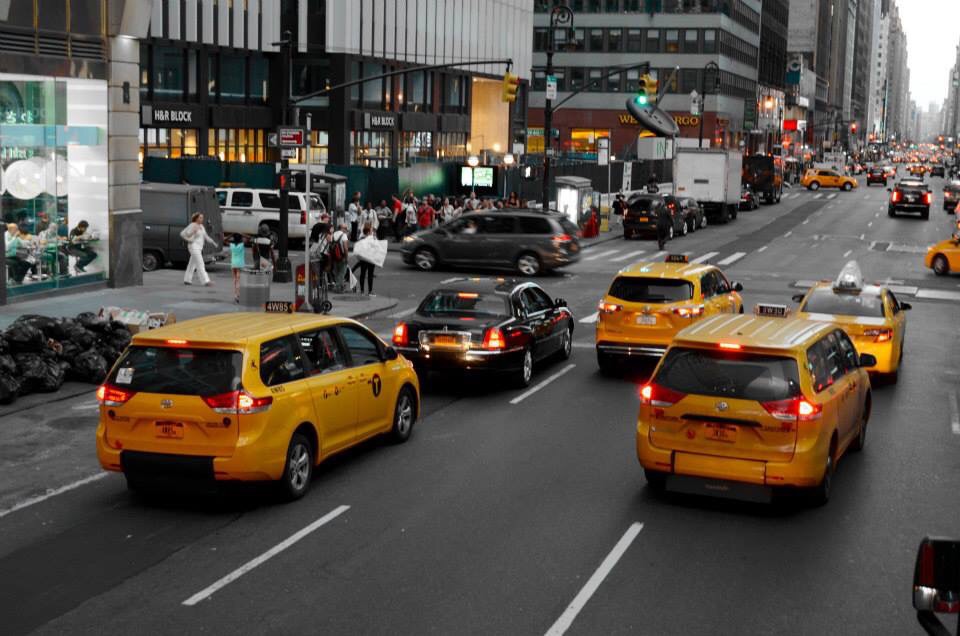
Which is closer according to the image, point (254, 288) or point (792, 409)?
point (792, 409)

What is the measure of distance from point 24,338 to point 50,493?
17.5 ft

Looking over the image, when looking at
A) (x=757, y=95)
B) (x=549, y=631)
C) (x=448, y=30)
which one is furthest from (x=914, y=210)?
(x=757, y=95)

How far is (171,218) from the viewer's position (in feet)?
105

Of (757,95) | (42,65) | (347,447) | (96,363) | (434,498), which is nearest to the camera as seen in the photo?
(434,498)

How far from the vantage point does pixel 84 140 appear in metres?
26.1

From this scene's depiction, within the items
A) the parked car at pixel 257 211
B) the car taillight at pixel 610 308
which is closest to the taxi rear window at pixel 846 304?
the car taillight at pixel 610 308

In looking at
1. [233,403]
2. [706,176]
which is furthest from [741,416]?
[706,176]

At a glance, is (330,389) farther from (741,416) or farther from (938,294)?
(938,294)

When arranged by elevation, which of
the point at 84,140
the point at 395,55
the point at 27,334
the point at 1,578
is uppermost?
the point at 395,55

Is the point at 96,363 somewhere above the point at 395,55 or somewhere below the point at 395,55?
below

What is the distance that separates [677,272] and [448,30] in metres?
57.0

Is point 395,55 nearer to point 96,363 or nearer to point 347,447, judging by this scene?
point 96,363

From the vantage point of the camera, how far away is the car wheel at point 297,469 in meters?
11.3

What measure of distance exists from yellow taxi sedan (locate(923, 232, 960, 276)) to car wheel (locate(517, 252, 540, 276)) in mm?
12271
